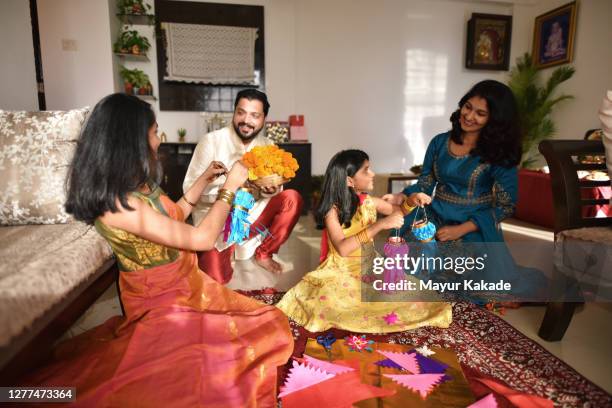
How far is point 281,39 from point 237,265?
3.90 meters

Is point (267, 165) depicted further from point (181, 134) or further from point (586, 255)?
point (181, 134)

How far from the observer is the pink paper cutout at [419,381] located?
1.44 meters

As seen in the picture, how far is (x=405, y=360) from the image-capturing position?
1.63 metres

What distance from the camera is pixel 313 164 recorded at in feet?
20.0

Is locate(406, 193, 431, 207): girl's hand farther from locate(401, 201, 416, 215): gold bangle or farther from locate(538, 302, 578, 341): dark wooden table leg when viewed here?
locate(538, 302, 578, 341): dark wooden table leg

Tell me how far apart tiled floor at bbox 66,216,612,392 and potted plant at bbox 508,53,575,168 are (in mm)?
3016

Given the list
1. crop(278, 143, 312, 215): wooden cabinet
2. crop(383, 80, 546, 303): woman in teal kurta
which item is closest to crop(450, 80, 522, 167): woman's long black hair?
crop(383, 80, 546, 303): woman in teal kurta

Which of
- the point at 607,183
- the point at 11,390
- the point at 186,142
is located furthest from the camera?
the point at 186,142

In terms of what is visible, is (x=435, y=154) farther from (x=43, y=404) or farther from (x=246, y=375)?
(x=43, y=404)

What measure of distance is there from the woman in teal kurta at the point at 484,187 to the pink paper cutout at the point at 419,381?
1.02 meters

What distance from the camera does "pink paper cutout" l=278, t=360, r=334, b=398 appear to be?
1432 millimetres

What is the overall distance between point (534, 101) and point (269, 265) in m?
5.30

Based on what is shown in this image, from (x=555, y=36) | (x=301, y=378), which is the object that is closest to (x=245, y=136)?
(x=301, y=378)

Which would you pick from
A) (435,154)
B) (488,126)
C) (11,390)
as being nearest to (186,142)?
(435,154)
